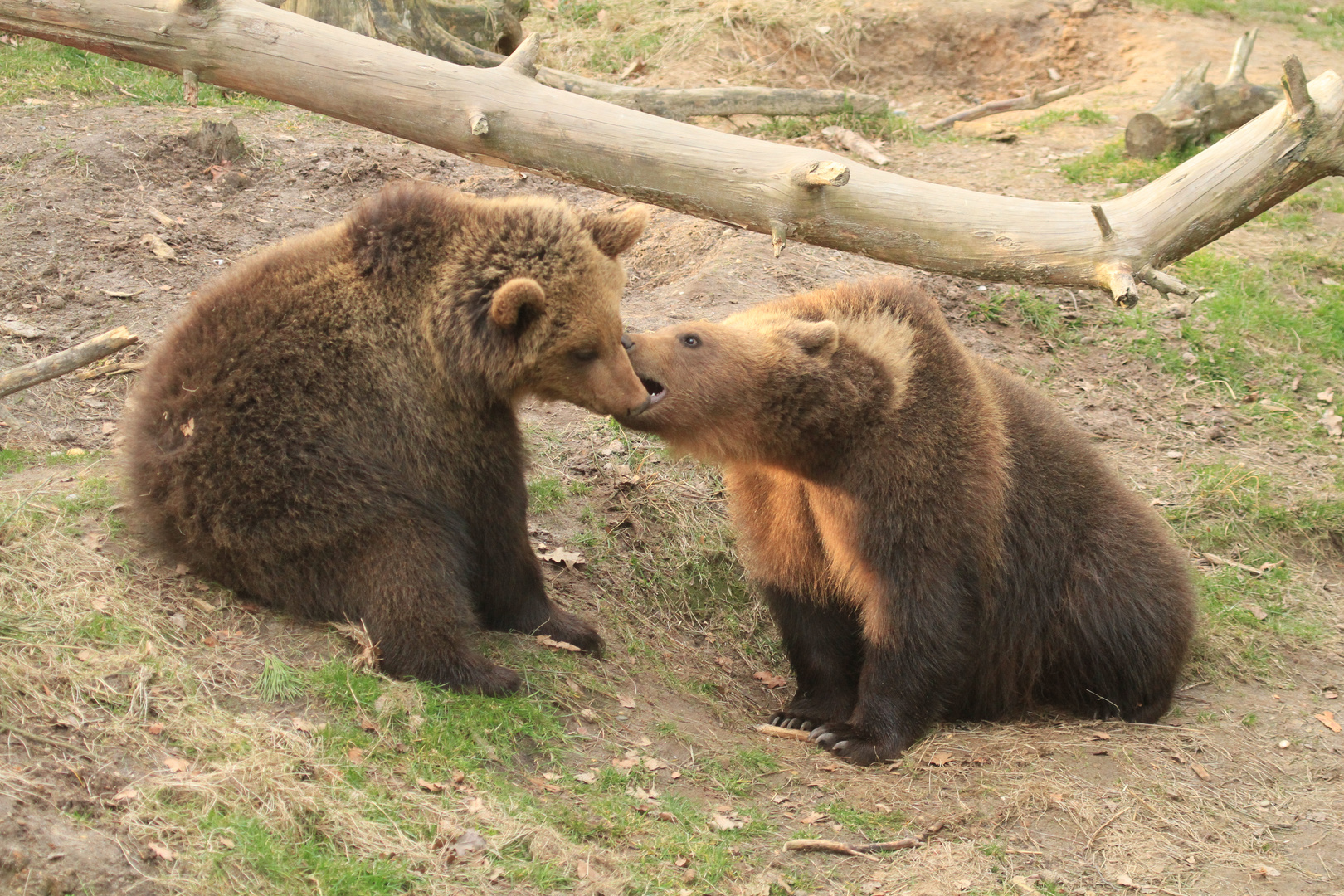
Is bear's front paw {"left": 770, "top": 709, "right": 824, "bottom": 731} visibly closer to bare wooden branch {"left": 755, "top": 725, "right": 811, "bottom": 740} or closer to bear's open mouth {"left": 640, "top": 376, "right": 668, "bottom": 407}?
bare wooden branch {"left": 755, "top": 725, "right": 811, "bottom": 740}

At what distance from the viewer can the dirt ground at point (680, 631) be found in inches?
173

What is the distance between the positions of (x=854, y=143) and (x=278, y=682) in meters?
9.69

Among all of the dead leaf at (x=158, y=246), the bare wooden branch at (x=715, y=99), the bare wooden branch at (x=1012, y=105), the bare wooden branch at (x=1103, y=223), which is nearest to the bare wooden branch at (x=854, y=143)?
the bare wooden branch at (x=715, y=99)

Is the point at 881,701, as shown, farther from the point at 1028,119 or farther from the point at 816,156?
the point at 1028,119

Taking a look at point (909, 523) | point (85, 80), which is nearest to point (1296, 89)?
point (909, 523)

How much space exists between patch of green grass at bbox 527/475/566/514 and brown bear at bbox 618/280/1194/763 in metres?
1.33

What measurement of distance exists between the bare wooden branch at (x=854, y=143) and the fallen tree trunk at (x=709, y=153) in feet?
21.2

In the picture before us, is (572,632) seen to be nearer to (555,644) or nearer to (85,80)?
(555,644)

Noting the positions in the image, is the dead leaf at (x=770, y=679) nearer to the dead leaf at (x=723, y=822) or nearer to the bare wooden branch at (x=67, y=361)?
the dead leaf at (x=723, y=822)

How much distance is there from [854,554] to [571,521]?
6.91 ft

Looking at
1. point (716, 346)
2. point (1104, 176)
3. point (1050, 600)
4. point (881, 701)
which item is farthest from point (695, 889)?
point (1104, 176)

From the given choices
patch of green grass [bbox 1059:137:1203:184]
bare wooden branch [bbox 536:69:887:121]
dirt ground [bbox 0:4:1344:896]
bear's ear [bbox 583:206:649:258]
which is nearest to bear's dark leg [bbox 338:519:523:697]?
dirt ground [bbox 0:4:1344:896]

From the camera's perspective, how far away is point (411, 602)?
495cm

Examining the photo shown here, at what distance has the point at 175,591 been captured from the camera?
5062mm
